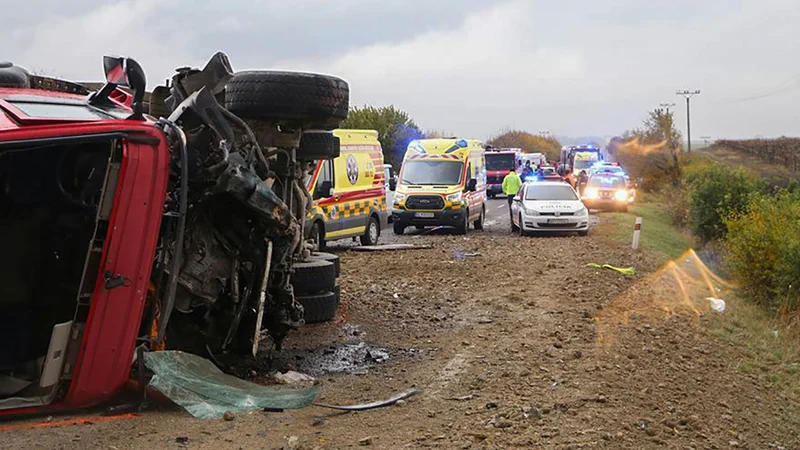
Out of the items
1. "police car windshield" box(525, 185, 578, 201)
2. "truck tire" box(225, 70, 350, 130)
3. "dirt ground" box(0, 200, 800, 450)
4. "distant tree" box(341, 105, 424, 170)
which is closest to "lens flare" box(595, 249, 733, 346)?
"dirt ground" box(0, 200, 800, 450)

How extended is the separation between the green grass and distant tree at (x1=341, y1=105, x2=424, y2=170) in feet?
72.7

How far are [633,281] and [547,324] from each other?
168 inches

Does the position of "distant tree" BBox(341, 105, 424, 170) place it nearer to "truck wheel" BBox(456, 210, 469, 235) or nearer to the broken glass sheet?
"truck wheel" BBox(456, 210, 469, 235)

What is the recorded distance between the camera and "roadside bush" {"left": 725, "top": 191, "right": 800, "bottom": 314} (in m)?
12.5

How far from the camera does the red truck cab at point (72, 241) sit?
4.64 metres

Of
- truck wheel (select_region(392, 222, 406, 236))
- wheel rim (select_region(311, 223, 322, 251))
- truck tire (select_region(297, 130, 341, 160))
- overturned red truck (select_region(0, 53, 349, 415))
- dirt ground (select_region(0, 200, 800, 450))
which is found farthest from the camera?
truck wheel (select_region(392, 222, 406, 236))

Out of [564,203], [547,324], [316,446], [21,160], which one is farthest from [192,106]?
[564,203]

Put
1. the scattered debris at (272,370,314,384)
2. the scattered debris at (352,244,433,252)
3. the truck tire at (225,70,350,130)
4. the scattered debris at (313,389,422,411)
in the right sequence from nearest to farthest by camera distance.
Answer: the scattered debris at (313,389,422,411)
the scattered debris at (272,370,314,384)
the truck tire at (225,70,350,130)
the scattered debris at (352,244,433,252)

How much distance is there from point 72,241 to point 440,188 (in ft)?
50.6

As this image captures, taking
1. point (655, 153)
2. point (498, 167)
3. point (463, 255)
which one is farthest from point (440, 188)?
point (655, 153)

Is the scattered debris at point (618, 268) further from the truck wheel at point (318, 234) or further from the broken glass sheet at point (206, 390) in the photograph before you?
the broken glass sheet at point (206, 390)

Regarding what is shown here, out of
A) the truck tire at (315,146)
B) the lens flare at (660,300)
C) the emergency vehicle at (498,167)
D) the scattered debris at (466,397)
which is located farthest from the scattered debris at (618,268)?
the emergency vehicle at (498,167)

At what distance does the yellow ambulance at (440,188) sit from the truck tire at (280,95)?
514 inches

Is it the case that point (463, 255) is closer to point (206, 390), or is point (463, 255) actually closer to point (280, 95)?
point (280, 95)
